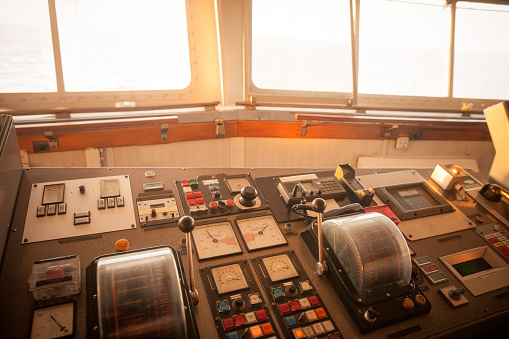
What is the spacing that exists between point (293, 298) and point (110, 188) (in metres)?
0.84

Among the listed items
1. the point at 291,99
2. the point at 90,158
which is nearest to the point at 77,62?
the point at 90,158

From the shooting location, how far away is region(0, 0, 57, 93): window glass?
2.00m

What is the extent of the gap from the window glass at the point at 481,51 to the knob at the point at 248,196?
96.8 inches

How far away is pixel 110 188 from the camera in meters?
1.43

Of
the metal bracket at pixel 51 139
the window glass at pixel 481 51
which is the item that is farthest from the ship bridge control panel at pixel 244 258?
the window glass at pixel 481 51

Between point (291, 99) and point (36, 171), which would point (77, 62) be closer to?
point (36, 171)

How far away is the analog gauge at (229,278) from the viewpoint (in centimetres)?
114

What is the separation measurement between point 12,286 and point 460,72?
3.42 meters

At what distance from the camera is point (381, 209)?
1552 mm

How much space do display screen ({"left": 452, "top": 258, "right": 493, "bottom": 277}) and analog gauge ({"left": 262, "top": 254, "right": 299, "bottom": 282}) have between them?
708 millimetres

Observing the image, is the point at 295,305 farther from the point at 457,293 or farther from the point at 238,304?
the point at 457,293

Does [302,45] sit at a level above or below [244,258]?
above

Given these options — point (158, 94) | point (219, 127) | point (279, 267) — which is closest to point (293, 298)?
point (279, 267)

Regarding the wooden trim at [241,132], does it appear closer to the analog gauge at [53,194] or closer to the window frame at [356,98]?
the window frame at [356,98]
